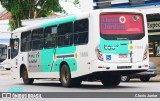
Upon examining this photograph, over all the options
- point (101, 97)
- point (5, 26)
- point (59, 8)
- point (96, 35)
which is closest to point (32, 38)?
point (96, 35)

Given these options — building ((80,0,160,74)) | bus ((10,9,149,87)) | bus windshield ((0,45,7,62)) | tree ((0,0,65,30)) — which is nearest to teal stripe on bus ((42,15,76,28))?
bus ((10,9,149,87))

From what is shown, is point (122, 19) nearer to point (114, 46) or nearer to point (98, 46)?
point (114, 46)

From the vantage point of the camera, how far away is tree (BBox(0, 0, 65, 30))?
188ft

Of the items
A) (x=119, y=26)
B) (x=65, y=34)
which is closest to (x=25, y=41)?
(x=65, y=34)

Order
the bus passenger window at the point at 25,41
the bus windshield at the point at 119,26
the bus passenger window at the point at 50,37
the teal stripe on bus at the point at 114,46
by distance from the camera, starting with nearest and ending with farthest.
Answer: the teal stripe on bus at the point at 114,46
the bus windshield at the point at 119,26
the bus passenger window at the point at 50,37
the bus passenger window at the point at 25,41

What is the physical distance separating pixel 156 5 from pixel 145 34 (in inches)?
590

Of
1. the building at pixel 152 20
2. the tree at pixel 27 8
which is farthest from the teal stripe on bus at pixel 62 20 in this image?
the tree at pixel 27 8

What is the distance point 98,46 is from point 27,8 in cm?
3988

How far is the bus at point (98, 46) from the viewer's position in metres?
19.0

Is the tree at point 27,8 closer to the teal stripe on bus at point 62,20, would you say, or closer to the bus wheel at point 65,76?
the teal stripe on bus at point 62,20

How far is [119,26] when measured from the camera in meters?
19.3

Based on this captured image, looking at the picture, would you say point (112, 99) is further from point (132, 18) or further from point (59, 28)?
point (59, 28)

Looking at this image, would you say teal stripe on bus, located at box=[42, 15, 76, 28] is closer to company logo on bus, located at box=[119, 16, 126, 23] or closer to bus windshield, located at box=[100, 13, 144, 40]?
bus windshield, located at box=[100, 13, 144, 40]

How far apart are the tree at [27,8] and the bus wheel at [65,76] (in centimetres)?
3683
